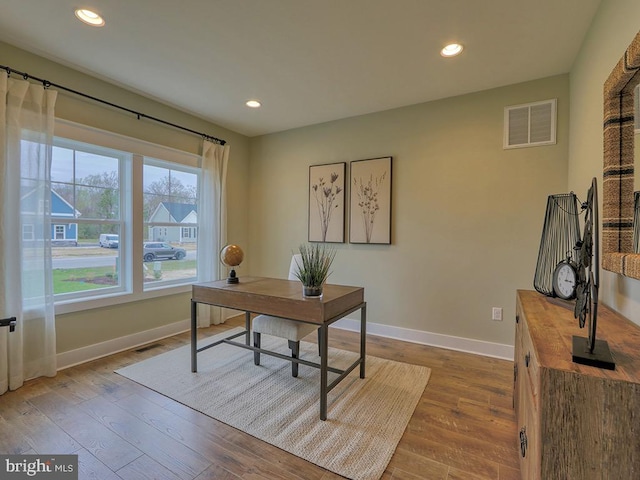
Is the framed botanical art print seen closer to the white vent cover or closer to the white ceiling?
the white ceiling

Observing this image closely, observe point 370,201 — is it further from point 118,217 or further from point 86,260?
point 86,260

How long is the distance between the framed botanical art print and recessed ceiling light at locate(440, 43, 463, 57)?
162cm

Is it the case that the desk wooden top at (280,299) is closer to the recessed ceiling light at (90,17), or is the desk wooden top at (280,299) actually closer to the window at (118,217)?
the window at (118,217)

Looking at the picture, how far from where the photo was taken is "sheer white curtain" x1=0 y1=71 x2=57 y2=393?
2.21 m

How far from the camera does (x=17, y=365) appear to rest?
7.41 feet

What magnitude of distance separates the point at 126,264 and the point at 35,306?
83 cm

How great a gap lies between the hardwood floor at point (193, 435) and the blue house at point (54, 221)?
1149 millimetres

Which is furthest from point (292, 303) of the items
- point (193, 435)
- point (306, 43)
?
point (306, 43)

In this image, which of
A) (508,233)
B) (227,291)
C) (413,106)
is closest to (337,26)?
(413,106)

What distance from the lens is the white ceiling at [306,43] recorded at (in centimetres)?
187

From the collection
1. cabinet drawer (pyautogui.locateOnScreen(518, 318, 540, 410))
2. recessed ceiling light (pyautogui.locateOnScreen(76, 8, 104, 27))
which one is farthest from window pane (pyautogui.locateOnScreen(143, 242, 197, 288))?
cabinet drawer (pyautogui.locateOnScreen(518, 318, 540, 410))

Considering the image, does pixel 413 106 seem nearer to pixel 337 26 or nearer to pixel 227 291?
pixel 337 26

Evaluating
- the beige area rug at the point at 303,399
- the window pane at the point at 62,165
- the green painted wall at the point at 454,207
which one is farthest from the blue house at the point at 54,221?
the green painted wall at the point at 454,207

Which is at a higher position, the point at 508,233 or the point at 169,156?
A: the point at 169,156
